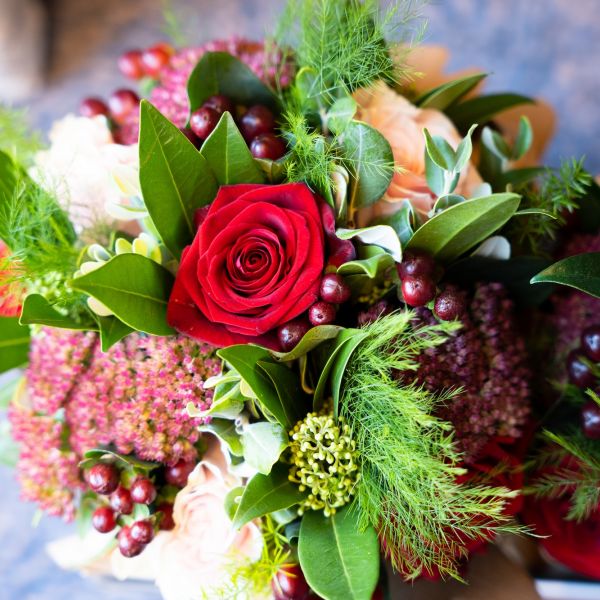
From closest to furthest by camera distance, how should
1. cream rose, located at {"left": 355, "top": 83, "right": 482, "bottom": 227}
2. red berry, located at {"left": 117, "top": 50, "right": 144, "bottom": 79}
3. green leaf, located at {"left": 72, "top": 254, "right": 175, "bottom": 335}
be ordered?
green leaf, located at {"left": 72, "top": 254, "right": 175, "bottom": 335}, cream rose, located at {"left": 355, "top": 83, "right": 482, "bottom": 227}, red berry, located at {"left": 117, "top": 50, "right": 144, "bottom": 79}

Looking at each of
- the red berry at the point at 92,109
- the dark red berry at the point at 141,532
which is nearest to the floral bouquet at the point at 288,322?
the dark red berry at the point at 141,532

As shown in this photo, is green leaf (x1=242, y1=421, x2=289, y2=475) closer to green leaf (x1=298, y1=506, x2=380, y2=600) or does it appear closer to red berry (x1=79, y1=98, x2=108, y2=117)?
green leaf (x1=298, y1=506, x2=380, y2=600)

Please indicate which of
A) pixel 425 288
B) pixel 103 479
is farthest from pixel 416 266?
pixel 103 479

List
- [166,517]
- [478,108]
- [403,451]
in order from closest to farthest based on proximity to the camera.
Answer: [403,451] < [166,517] < [478,108]

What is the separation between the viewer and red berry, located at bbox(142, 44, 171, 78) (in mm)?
853

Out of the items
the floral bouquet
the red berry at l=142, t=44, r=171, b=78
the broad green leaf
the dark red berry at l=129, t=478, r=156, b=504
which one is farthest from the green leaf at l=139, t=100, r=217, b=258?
the red berry at l=142, t=44, r=171, b=78

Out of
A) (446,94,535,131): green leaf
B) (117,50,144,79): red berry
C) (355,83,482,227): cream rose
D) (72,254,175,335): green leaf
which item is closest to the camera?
(72,254,175,335): green leaf

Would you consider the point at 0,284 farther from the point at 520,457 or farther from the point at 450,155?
the point at 520,457

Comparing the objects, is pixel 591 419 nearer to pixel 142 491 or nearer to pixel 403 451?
pixel 403 451

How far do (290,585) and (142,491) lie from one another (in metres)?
0.16

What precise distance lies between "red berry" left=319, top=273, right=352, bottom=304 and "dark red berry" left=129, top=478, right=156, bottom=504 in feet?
0.81

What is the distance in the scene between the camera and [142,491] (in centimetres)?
62

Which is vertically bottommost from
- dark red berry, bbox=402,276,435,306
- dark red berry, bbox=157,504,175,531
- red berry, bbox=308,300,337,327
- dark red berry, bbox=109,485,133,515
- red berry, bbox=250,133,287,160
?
dark red berry, bbox=157,504,175,531

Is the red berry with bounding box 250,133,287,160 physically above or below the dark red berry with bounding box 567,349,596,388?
above
